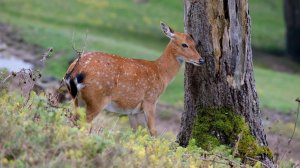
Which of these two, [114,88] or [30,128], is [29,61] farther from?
[30,128]

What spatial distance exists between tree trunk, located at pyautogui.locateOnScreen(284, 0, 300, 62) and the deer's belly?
1826 centimetres

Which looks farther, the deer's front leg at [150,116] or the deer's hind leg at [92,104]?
the deer's front leg at [150,116]

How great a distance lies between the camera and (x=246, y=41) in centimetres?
1071

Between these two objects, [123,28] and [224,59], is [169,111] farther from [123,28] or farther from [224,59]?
[123,28]

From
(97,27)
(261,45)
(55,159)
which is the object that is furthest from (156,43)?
(55,159)

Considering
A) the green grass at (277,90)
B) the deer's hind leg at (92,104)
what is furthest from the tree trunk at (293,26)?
the deer's hind leg at (92,104)

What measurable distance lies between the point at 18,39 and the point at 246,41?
14351 millimetres

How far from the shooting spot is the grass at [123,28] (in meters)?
22.4

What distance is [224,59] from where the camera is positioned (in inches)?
419

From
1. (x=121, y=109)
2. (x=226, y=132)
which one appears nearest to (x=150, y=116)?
(x=121, y=109)

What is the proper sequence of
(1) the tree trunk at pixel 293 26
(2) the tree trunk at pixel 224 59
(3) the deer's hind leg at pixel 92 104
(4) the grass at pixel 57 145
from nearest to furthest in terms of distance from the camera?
(4) the grass at pixel 57 145 → (2) the tree trunk at pixel 224 59 → (3) the deer's hind leg at pixel 92 104 → (1) the tree trunk at pixel 293 26

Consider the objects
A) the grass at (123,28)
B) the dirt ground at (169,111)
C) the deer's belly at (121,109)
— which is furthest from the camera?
the grass at (123,28)

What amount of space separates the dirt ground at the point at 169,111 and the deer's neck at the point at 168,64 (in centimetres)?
364

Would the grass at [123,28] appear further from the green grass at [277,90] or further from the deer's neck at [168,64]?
the deer's neck at [168,64]
